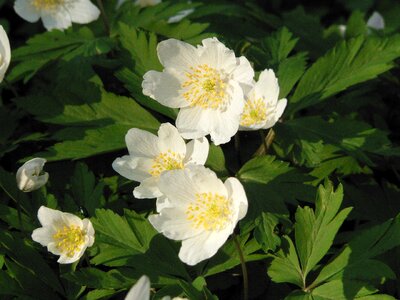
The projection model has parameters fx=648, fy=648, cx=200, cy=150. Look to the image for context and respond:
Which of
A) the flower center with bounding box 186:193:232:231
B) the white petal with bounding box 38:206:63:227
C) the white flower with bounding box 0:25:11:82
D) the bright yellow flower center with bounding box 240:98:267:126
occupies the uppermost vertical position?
→ the white flower with bounding box 0:25:11:82

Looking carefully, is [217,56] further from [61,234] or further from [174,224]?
[61,234]

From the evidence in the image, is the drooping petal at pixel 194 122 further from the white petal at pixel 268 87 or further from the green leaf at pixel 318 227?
the green leaf at pixel 318 227

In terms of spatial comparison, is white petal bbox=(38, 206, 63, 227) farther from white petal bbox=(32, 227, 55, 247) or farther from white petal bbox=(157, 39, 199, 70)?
white petal bbox=(157, 39, 199, 70)

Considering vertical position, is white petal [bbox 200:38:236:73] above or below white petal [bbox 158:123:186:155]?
above

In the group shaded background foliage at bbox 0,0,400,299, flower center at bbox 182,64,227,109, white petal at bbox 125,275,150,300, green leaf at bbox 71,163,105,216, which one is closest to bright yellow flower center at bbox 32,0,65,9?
shaded background foliage at bbox 0,0,400,299

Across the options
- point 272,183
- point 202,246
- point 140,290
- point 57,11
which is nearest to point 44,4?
point 57,11
